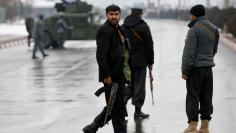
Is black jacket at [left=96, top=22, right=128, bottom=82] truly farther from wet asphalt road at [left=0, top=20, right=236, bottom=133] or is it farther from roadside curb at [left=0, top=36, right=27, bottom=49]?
roadside curb at [left=0, top=36, right=27, bottom=49]

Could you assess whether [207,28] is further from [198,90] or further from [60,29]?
[60,29]

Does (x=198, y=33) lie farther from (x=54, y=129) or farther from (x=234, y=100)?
(x=234, y=100)

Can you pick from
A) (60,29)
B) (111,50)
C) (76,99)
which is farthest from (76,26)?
(111,50)

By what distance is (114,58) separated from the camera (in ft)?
29.5

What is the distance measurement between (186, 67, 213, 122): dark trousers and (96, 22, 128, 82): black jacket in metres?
1.15

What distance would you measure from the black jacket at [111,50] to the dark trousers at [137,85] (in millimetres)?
2228

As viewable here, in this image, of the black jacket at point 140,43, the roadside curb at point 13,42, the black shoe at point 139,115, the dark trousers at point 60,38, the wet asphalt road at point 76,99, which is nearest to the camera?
the wet asphalt road at point 76,99

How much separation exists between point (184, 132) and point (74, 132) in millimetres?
1531

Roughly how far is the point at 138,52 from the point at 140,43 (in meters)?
0.15

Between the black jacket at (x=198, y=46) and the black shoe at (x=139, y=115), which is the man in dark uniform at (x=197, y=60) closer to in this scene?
the black jacket at (x=198, y=46)

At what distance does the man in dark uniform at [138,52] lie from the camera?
11227 millimetres

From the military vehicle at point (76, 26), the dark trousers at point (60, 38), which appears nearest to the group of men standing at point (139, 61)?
the dark trousers at point (60, 38)

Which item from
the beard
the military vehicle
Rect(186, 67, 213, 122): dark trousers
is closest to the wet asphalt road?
Rect(186, 67, 213, 122): dark trousers

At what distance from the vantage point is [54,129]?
10523mm
